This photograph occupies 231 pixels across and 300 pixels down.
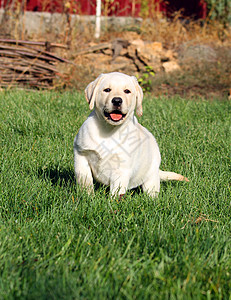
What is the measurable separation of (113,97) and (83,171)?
60cm

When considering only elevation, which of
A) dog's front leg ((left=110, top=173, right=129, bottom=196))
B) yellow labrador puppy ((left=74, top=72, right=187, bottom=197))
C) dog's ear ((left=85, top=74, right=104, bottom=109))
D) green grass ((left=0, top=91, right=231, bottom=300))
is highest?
dog's ear ((left=85, top=74, right=104, bottom=109))

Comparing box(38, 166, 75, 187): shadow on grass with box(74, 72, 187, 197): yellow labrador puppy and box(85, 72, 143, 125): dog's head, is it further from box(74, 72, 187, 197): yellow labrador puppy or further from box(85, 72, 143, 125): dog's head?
box(85, 72, 143, 125): dog's head

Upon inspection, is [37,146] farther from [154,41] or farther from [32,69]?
[154,41]

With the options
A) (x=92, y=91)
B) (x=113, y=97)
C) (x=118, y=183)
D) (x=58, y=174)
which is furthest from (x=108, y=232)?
(x=58, y=174)

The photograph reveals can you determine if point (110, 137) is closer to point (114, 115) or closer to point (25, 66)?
point (114, 115)

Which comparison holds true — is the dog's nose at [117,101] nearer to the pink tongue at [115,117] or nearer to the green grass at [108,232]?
the pink tongue at [115,117]

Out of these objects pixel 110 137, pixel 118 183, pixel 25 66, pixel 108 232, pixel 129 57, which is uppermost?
pixel 129 57

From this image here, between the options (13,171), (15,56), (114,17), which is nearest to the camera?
(13,171)

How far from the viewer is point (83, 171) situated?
2830mm

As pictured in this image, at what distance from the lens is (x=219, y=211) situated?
9.21 feet

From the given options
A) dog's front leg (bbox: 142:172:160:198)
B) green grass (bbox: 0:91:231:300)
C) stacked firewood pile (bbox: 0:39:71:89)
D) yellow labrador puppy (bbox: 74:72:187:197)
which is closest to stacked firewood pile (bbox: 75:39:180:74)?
stacked firewood pile (bbox: 0:39:71:89)

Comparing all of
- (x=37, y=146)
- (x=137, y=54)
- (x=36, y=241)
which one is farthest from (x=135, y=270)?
(x=137, y=54)

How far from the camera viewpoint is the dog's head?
2.68 meters

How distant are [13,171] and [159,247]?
5.32 ft
